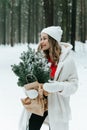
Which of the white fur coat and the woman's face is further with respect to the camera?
the woman's face

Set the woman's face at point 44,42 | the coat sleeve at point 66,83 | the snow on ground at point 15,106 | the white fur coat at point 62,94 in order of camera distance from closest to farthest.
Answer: the coat sleeve at point 66,83, the white fur coat at point 62,94, the woman's face at point 44,42, the snow on ground at point 15,106

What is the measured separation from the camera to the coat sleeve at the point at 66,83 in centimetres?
432

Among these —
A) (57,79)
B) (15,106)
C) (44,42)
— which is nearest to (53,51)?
Answer: (44,42)

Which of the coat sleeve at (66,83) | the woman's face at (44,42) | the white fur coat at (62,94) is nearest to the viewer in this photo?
the coat sleeve at (66,83)

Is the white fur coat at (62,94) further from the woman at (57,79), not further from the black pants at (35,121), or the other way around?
the black pants at (35,121)

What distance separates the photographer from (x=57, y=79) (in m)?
4.53

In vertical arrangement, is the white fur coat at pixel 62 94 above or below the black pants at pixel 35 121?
above

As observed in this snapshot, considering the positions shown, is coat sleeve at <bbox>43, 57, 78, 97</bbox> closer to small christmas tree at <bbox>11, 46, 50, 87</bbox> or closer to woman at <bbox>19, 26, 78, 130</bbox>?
woman at <bbox>19, 26, 78, 130</bbox>

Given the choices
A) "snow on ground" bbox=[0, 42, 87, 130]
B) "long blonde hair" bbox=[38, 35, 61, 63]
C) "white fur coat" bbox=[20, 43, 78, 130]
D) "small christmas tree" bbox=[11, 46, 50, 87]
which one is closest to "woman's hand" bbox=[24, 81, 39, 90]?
"small christmas tree" bbox=[11, 46, 50, 87]

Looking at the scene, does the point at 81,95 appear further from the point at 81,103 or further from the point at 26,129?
the point at 26,129

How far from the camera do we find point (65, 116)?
15.0 feet

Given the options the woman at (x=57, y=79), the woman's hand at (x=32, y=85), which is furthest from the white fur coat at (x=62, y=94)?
the woman's hand at (x=32, y=85)

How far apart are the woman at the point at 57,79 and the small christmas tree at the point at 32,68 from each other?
14 cm

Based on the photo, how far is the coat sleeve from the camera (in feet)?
14.2
